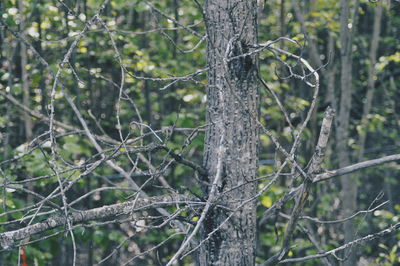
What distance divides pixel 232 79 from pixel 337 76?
5.09 m

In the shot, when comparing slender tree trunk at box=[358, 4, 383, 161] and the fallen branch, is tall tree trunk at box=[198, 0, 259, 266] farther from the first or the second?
slender tree trunk at box=[358, 4, 383, 161]

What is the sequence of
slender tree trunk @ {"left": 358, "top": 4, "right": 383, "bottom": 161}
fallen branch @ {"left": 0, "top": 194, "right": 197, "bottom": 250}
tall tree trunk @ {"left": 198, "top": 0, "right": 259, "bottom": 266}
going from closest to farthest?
1. fallen branch @ {"left": 0, "top": 194, "right": 197, "bottom": 250}
2. tall tree trunk @ {"left": 198, "top": 0, "right": 259, "bottom": 266}
3. slender tree trunk @ {"left": 358, "top": 4, "right": 383, "bottom": 161}

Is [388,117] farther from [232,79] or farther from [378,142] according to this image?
[232,79]

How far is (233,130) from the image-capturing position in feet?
9.21

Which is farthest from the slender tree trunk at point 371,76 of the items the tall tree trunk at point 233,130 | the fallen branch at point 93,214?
the fallen branch at point 93,214

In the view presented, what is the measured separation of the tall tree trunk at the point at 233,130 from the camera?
279 cm

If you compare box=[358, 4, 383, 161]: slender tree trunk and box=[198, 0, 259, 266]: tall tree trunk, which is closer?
box=[198, 0, 259, 266]: tall tree trunk

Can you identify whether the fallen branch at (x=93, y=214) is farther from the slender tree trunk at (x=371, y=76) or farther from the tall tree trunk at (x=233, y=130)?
the slender tree trunk at (x=371, y=76)

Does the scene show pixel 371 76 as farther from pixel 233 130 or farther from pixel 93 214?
pixel 93 214

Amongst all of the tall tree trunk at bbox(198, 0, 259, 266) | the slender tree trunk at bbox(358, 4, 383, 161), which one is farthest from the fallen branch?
the slender tree trunk at bbox(358, 4, 383, 161)

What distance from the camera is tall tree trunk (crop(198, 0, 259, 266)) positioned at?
2.79 metres

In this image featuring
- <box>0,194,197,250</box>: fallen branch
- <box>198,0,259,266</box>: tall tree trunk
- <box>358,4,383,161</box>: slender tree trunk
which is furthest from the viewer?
<box>358,4,383,161</box>: slender tree trunk

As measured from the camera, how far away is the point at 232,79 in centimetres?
280

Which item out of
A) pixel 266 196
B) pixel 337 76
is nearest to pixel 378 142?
pixel 337 76
